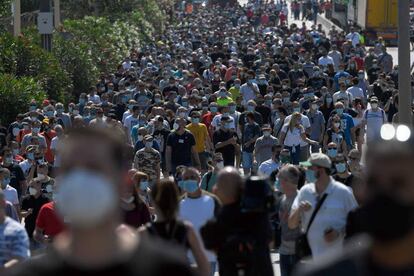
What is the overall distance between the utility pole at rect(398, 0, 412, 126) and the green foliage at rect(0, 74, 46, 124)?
13.1m

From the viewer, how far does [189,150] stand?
19156 mm

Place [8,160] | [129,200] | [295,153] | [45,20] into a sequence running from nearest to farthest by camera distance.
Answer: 1. [129,200]
2. [8,160]
3. [295,153]
4. [45,20]

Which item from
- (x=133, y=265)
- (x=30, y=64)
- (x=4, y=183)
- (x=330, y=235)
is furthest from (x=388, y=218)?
(x=30, y=64)

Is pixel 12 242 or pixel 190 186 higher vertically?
pixel 190 186

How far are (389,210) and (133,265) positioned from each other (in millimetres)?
716

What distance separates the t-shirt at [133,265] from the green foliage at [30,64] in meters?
26.3

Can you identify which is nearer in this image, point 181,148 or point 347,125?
point 181,148

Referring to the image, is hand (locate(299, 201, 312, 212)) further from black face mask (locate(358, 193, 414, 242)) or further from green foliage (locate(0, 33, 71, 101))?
green foliage (locate(0, 33, 71, 101))

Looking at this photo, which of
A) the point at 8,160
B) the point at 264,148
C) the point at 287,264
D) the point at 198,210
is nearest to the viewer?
the point at 198,210

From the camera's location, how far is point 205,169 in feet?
67.5

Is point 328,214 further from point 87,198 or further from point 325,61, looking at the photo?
point 325,61

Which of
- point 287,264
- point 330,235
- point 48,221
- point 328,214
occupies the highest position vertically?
point 328,214

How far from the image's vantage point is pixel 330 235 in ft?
29.2

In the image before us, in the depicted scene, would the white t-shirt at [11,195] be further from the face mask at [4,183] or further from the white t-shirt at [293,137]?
the white t-shirt at [293,137]
